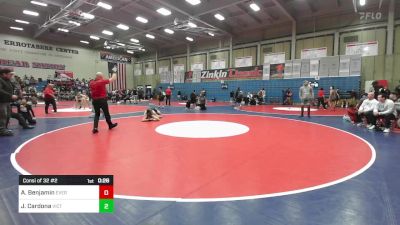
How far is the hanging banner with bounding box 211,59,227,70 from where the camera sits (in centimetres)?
2395

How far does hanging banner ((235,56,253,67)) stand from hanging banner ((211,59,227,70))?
1.46 metres

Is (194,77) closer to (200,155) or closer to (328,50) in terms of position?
(328,50)

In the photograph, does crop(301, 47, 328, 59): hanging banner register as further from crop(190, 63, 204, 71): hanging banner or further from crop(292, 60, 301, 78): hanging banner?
crop(190, 63, 204, 71): hanging banner

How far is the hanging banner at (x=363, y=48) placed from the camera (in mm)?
15797

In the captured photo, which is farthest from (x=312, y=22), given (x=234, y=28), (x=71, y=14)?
(x=71, y=14)

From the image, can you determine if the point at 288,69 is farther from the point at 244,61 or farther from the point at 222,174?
the point at 222,174

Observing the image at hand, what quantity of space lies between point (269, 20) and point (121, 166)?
19.4 meters

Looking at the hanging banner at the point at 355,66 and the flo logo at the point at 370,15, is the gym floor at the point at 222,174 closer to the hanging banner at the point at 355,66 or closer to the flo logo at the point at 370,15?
the hanging banner at the point at 355,66

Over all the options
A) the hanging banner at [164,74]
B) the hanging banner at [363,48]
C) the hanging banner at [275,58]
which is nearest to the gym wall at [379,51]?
the hanging banner at [363,48]

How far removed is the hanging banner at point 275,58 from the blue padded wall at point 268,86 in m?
1.77

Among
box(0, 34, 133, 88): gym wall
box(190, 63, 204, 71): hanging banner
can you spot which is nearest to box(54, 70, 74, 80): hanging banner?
box(0, 34, 133, 88): gym wall

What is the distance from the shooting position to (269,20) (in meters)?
19.6

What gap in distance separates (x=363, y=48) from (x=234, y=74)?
10206mm

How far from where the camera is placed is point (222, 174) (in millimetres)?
3178
